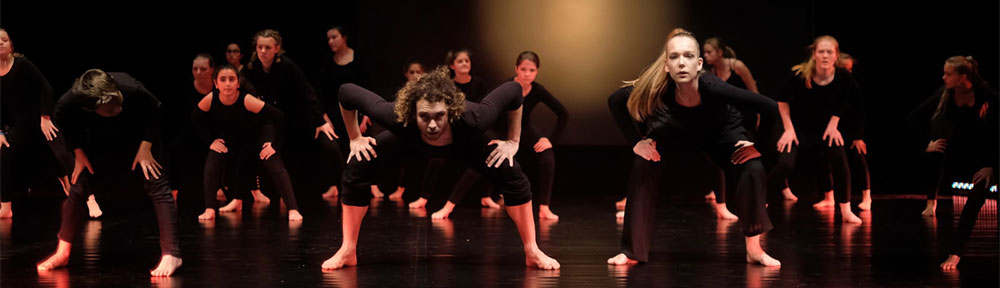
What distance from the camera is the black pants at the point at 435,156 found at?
170 inches

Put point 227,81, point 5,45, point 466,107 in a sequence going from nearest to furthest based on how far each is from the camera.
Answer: point 466,107
point 5,45
point 227,81

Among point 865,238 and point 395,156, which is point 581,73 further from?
point 395,156

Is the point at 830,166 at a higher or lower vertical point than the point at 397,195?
higher

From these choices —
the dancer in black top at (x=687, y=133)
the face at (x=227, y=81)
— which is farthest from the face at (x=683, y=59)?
the face at (x=227, y=81)

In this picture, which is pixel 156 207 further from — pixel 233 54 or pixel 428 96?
pixel 233 54

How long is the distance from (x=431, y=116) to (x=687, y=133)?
1115mm

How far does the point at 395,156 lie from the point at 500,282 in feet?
2.16

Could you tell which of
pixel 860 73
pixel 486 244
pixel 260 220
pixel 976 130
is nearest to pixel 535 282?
pixel 486 244

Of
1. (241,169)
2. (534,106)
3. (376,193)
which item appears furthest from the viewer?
(376,193)

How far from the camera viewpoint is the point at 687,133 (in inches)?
178

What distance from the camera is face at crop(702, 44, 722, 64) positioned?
22.5ft

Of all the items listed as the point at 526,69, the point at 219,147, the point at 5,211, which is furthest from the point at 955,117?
the point at 5,211

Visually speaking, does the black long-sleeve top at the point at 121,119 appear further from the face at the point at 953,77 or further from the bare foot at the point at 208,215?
the face at the point at 953,77

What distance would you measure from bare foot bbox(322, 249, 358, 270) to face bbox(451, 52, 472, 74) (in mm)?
2425
